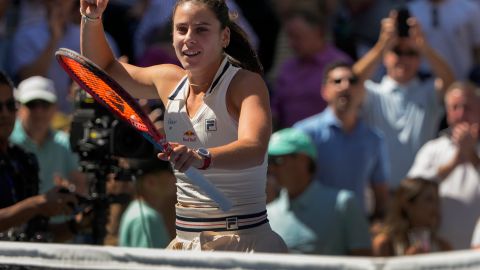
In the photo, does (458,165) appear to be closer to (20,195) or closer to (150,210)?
(150,210)

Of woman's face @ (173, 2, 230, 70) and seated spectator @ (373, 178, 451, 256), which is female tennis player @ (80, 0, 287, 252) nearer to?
woman's face @ (173, 2, 230, 70)

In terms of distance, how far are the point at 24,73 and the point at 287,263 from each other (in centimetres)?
624

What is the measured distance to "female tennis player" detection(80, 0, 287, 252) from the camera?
15.4 ft

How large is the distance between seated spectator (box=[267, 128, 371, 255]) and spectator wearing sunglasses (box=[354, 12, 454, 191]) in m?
1.11

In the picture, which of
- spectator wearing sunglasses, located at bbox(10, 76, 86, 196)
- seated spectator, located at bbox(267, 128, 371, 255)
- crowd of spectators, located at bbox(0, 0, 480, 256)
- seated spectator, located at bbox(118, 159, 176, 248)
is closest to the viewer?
seated spectator, located at bbox(118, 159, 176, 248)

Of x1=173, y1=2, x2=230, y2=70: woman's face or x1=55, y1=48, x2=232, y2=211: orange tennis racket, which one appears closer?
x1=55, y1=48, x2=232, y2=211: orange tennis racket

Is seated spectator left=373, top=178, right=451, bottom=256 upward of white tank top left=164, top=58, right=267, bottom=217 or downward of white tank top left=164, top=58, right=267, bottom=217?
downward

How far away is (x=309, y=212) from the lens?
7719mm

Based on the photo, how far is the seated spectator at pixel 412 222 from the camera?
25.3 ft

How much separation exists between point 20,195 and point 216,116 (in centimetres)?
166

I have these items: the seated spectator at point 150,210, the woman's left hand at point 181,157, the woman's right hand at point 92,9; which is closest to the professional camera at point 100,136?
the seated spectator at point 150,210

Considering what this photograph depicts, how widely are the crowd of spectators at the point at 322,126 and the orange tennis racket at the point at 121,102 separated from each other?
3.72 ft

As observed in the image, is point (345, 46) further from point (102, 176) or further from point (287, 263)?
point (287, 263)

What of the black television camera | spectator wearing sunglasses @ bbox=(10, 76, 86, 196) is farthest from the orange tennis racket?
spectator wearing sunglasses @ bbox=(10, 76, 86, 196)
